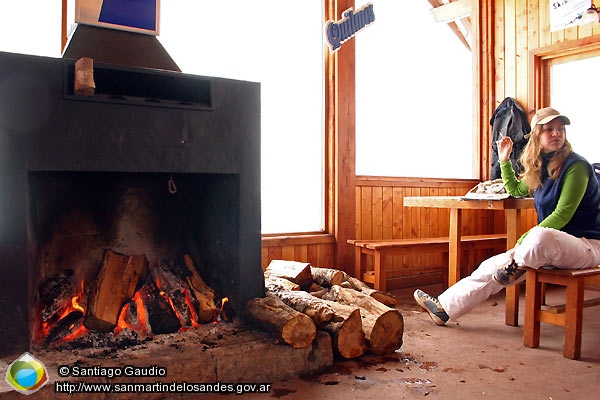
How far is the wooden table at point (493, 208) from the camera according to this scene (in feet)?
10.4

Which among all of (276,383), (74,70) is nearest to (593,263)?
(276,383)

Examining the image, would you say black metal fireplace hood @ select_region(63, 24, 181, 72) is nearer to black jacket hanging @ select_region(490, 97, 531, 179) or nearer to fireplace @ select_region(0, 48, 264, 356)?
fireplace @ select_region(0, 48, 264, 356)

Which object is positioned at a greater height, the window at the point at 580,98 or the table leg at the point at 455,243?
the window at the point at 580,98

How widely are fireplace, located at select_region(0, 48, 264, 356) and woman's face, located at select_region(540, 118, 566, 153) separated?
169cm

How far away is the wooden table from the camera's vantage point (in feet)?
10.4

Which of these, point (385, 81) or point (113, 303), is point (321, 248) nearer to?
point (385, 81)

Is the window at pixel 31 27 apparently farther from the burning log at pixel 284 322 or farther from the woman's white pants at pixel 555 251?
the woman's white pants at pixel 555 251

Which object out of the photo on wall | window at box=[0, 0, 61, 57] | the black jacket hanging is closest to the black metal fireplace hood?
the photo on wall

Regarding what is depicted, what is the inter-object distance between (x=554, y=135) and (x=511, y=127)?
2198 millimetres

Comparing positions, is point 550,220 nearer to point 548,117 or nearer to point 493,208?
point 493,208

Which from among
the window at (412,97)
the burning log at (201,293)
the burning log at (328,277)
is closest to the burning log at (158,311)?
the burning log at (201,293)

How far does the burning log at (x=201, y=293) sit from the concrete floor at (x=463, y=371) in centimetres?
48

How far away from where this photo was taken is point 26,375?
5.90 feet

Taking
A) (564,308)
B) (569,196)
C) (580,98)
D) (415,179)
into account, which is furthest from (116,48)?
(580,98)
